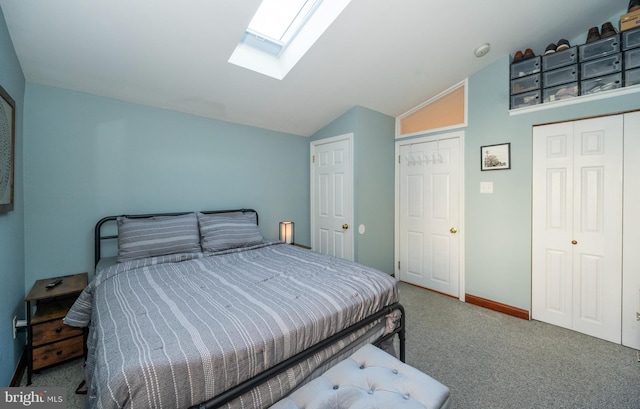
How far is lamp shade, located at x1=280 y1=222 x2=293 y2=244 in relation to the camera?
3.43m

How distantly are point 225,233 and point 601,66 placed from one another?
3.77m

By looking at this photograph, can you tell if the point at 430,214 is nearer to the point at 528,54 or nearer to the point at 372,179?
the point at 372,179

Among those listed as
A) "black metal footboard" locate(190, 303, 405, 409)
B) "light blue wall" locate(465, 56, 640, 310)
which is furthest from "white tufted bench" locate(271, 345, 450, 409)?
"light blue wall" locate(465, 56, 640, 310)

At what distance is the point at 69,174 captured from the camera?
224 centimetres

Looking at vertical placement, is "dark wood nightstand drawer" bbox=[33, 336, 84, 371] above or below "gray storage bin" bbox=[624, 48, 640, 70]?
below

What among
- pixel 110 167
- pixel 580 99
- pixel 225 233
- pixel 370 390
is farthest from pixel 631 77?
pixel 110 167

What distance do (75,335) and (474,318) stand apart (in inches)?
138

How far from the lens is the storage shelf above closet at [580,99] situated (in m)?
2.15

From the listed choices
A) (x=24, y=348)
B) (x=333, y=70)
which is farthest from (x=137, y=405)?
(x=333, y=70)

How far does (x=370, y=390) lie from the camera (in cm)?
112

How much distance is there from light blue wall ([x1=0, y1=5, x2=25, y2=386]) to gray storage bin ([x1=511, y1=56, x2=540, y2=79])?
417cm

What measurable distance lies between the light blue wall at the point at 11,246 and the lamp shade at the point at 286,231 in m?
2.32

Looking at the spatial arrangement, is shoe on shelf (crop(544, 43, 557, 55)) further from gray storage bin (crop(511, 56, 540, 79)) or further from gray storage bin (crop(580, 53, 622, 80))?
gray storage bin (crop(580, 53, 622, 80))

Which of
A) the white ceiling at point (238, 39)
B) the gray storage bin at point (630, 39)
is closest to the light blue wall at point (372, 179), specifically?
the white ceiling at point (238, 39)
